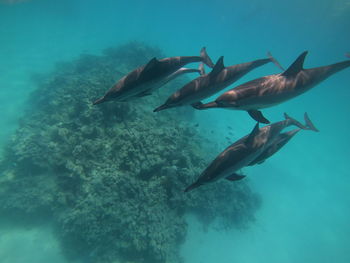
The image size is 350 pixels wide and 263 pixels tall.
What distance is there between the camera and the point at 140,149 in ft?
25.9

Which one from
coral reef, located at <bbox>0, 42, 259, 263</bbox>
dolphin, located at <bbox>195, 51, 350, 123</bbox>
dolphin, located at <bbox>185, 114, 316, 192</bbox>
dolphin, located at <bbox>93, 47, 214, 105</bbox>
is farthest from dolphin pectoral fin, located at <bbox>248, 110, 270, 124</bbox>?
coral reef, located at <bbox>0, 42, 259, 263</bbox>

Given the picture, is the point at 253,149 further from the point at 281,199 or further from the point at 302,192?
the point at 302,192

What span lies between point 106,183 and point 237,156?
5703 millimetres

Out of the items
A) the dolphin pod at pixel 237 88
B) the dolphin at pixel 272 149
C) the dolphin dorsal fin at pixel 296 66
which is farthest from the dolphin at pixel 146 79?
the dolphin at pixel 272 149

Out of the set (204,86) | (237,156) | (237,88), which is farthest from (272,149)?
(204,86)

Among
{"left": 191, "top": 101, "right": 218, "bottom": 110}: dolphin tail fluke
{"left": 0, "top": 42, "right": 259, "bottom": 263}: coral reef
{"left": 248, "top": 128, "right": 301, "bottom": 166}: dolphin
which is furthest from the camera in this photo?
{"left": 0, "top": 42, "right": 259, "bottom": 263}: coral reef

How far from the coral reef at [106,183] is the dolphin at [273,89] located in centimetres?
514

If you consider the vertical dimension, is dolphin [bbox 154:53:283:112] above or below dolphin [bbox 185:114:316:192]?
above

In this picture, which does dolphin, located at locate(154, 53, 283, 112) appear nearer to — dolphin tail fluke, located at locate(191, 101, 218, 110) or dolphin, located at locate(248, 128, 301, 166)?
dolphin tail fluke, located at locate(191, 101, 218, 110)

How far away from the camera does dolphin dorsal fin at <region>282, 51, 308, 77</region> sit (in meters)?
3.19

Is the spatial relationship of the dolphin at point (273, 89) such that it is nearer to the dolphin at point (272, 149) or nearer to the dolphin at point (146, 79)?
the dolphin at point (272, 149)

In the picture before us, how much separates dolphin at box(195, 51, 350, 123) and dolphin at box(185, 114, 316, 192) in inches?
13.3

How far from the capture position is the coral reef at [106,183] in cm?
712

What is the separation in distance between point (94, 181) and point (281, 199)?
15.6 m
